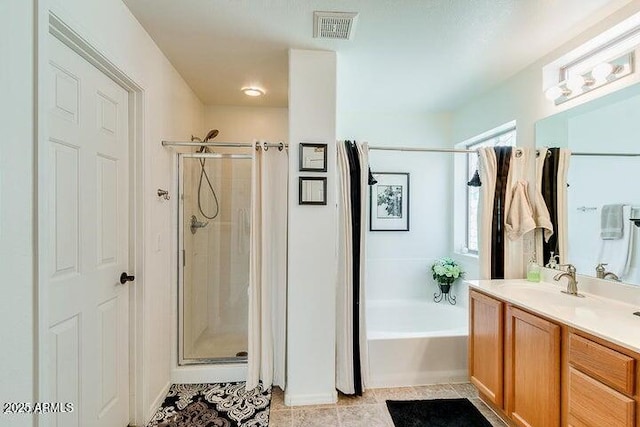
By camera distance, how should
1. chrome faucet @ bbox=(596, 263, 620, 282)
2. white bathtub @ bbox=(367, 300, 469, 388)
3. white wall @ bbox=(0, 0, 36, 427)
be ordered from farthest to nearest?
white bathtub @ bbox=(367, 300, 469, 388), chrome faucet @ bbox=(596, 263, 620, 282), white wall @ bbox=(0, 0, 36, 427)

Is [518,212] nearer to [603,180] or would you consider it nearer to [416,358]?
[603,180]

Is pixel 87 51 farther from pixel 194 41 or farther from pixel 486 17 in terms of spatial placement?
pixel 486 17

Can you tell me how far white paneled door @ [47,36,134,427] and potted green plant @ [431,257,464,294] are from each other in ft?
9.51

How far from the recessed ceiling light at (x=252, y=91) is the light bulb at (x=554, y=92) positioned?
2316 millimetres

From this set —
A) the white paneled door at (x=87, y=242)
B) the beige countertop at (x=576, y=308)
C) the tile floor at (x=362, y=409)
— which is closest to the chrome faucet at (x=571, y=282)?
the beige countertop at (x=576, y=308)

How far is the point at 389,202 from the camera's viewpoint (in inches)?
139

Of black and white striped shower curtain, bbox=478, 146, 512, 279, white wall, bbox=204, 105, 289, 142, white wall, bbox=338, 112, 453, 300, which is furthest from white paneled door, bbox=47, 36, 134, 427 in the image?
black and white striped shower curtain, bbox=478, 146, 512, 279

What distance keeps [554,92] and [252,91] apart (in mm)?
2421

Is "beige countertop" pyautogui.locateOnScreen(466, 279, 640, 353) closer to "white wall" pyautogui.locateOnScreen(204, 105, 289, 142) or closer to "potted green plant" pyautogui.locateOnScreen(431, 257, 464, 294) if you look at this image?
"potted green plant" pyautogui.locateOnScreen(431, 257, 464, 294)

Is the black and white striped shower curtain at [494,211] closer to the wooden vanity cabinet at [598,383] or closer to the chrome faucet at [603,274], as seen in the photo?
the chrome faucet at [603,274]

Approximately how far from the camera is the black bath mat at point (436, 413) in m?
1.98

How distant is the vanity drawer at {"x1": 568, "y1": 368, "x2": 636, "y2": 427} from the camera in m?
1.19

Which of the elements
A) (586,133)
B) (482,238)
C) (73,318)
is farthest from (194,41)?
(586,133)

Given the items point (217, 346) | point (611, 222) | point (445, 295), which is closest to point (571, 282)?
point (611, 222)
